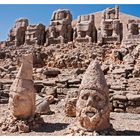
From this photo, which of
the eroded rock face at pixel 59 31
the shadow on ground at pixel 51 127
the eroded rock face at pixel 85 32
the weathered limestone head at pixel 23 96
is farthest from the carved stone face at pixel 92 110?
the eroded rock face at pixel 59 31

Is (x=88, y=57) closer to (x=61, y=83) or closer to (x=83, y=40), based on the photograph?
(x=83, y=40)

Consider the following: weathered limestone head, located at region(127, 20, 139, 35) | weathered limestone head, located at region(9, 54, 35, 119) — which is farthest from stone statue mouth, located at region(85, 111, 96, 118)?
weathered limestone head, located at region(127, 20, 139, 35)

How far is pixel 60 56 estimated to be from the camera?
25.7 m

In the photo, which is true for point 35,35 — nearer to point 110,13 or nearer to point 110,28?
point 110,28

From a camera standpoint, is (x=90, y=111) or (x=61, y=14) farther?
(x=61, y=14)

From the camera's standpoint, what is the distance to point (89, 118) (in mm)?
7480

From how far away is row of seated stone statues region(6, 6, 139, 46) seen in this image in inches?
1141

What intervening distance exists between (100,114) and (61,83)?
9115mm

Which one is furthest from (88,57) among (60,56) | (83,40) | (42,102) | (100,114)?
(100,114)

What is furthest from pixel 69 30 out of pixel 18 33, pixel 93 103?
pixel 93 103

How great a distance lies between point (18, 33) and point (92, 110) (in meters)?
25.7

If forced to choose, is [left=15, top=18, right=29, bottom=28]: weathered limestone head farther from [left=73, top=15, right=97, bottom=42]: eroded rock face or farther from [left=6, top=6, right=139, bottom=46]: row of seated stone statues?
[left=73, top=15, right=97, bottom=42]: eroded rock face

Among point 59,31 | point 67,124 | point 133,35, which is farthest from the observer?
point 59,31

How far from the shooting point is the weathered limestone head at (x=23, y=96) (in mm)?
9172
